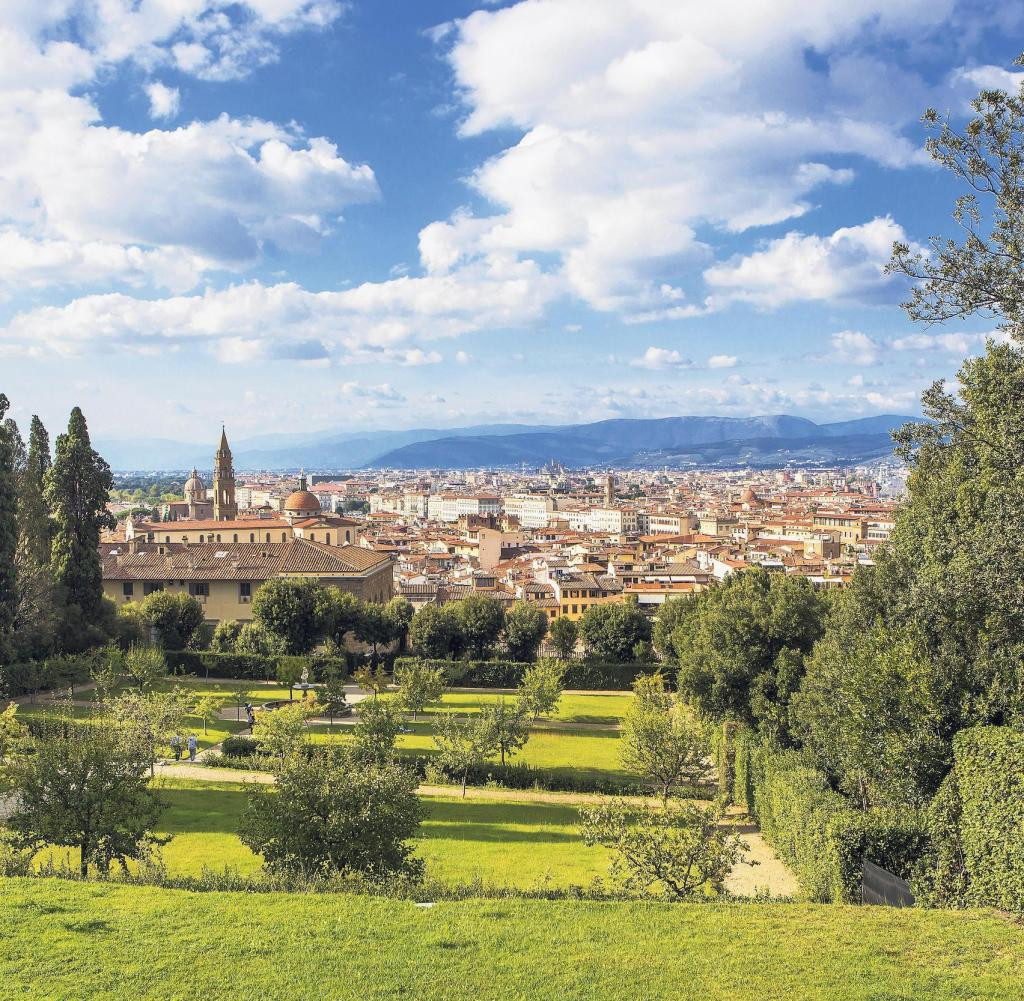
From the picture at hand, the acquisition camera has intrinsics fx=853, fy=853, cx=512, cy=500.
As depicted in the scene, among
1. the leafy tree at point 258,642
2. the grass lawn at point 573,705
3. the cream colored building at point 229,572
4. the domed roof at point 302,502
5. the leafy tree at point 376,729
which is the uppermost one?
the domed roof at point 302,502

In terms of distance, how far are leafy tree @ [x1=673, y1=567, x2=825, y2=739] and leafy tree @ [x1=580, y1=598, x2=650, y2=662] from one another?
18409 mm

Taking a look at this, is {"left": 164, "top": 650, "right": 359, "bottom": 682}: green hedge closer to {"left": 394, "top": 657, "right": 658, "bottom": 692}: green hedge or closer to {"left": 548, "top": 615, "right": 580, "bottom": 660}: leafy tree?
{"left": 394, "top": 657, "right": 658, "bottom": 692}: green hedge

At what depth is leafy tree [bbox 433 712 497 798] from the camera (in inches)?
1163

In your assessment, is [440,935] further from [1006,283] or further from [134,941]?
[1006,283]

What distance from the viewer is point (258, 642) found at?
170ft

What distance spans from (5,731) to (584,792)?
19.0m

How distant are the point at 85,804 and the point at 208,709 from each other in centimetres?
1942

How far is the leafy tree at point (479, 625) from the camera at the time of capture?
55250 millimetres

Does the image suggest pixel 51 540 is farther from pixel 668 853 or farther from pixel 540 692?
pixel 668 853

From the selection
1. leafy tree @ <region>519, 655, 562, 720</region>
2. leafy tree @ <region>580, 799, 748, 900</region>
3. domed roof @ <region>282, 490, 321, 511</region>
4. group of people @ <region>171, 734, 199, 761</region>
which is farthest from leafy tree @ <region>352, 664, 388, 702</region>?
domed roof @ <region>282, 490, 321, 511</region>

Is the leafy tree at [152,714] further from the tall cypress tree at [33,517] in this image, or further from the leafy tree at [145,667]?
the tall cypress tree at [33,517]

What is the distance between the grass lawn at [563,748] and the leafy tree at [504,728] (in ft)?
6.08

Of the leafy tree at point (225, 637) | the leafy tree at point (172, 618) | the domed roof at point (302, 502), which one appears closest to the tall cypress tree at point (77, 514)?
the leafy tree at point (172, 618)

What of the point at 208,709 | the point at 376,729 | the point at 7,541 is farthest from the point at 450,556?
the point at 376,729
